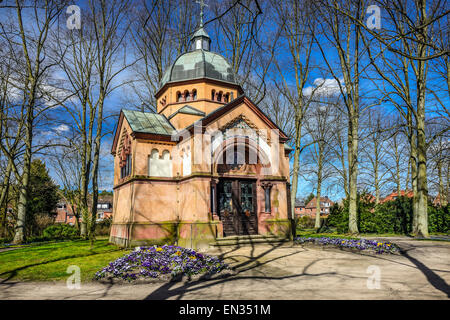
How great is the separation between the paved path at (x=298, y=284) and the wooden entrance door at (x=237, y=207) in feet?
15.3

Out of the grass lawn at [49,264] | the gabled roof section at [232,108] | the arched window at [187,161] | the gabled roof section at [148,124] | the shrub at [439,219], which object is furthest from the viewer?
the shrub at [439,219]

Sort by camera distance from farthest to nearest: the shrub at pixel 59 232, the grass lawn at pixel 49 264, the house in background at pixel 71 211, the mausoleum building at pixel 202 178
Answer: the house in background at pixel 71 211, the shrub at pixel 59 232, the mausoleum building at pixel 202 178, the grass lawn at pixel 49 264

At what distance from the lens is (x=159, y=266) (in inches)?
324

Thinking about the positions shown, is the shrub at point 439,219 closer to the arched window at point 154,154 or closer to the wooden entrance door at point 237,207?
the wooden entrance door at point 237,207

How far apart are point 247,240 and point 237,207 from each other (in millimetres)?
2005

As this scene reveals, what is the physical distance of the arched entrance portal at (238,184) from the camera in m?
14.8

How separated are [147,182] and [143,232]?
2396 millimetres

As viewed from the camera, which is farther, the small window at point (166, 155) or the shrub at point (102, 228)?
the shrub at point (102, 228)

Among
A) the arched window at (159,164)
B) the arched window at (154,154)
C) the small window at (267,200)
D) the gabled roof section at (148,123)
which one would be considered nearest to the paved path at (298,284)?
the small window at (267,200)

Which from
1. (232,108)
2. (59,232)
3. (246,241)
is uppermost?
(232,108)

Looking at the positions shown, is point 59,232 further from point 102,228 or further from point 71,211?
point 71,211

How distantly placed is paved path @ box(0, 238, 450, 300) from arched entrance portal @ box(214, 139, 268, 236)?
480 centimetres

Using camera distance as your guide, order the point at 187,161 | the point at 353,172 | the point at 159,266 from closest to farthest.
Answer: the point at 159,266
the point at 187,161
the point at 353,172

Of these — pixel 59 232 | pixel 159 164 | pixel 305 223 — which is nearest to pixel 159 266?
pixel 159 164
